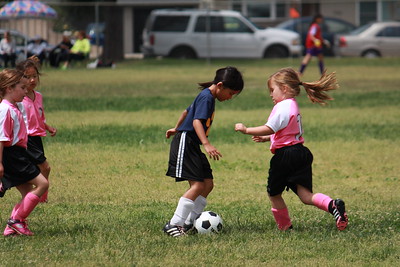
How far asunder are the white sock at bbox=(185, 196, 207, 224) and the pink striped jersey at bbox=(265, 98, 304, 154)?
0.74 metres

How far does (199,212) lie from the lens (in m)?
6.89

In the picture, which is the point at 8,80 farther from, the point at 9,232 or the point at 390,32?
the point at 390,32

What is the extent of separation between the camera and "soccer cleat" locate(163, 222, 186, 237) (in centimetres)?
656

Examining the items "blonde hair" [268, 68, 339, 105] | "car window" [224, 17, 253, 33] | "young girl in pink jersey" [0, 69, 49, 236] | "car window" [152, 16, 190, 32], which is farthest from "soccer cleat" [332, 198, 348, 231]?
"car window" [152, 16, 190, 32]

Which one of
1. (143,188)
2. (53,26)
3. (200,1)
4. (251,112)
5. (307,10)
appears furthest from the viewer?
(307,10)

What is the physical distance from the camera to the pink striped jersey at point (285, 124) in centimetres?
660

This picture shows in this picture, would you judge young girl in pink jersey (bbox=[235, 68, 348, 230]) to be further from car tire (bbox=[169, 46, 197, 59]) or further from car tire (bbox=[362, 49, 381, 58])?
car tire (bbox=[362, 49, 381, 58])

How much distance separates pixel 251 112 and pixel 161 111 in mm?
1757

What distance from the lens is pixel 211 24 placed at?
32906 millimetres

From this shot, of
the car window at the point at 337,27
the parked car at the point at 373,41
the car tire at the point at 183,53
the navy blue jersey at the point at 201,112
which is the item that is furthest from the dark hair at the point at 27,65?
the car window at the point at 337,27

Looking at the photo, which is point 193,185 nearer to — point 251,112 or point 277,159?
point 277,159

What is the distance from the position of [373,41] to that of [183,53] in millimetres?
7922

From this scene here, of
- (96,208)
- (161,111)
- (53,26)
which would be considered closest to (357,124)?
(161,111)

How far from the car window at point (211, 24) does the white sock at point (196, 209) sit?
2629 centimetres
